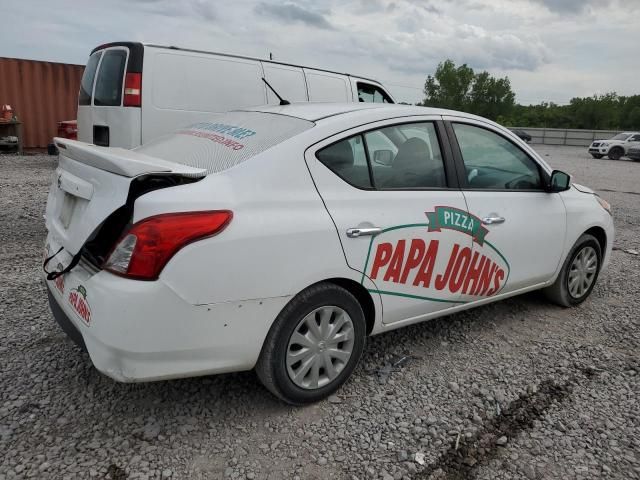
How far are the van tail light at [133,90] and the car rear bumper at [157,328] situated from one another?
3.61 meters

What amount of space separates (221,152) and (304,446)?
1.49 m

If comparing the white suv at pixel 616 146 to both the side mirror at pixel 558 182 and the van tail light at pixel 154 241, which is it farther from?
the van tail light at pixel 154 241

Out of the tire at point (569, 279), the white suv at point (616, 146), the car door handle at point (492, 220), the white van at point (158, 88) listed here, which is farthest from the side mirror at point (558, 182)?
the white suv at point (616, 146)

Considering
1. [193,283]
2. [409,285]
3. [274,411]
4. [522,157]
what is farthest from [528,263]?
[193,283]

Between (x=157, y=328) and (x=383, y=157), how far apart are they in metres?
1.52

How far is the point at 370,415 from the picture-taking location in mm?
2658

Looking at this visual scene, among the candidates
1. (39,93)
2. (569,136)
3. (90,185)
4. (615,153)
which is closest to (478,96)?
(569,136)

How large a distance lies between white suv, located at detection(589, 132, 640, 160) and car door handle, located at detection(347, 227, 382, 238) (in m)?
27.3

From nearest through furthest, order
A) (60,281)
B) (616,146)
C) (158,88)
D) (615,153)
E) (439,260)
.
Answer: (60,281) → (439,260) → (158,88) → (616,146) → (615,153)

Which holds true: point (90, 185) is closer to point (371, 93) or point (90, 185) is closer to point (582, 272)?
point (582, 272)

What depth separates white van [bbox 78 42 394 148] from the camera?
5.55 metres

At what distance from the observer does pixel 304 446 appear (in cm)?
240

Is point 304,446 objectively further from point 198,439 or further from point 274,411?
point 198,439

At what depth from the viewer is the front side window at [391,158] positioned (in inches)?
107
